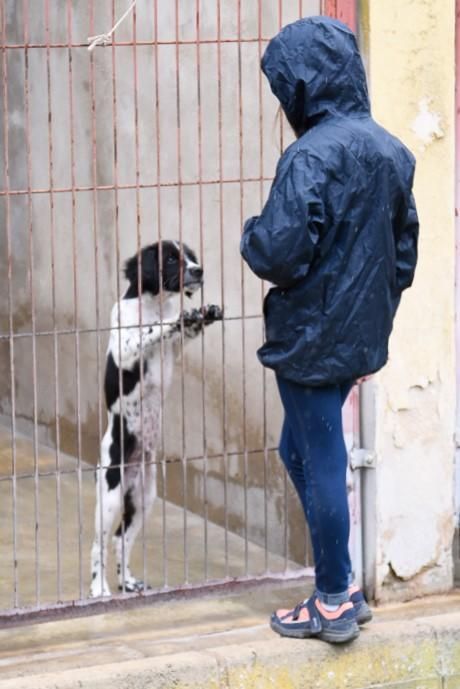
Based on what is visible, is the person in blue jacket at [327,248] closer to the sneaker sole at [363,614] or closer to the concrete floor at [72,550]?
the sneaker sole at [363,614]

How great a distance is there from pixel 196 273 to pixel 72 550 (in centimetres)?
166

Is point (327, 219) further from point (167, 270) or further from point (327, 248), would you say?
point (167, 270)

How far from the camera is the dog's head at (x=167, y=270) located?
6973 mm

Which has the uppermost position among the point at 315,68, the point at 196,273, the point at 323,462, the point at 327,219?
the point at 315,68

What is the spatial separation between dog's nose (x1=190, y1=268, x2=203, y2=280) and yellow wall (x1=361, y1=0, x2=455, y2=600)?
2.87 feet

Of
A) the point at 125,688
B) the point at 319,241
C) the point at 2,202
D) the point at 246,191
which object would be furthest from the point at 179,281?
the point at 2,202

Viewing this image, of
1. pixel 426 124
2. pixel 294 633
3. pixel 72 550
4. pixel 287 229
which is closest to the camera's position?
pixel 287 229

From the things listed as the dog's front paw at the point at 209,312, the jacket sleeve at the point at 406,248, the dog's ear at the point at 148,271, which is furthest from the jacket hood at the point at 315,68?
the dog's ear at the point at 148,271

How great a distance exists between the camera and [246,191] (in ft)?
25.2

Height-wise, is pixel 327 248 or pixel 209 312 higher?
pixel 327 248

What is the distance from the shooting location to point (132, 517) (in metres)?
7.16

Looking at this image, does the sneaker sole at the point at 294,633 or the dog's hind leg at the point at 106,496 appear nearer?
the sneaker sole at the point at 294,633

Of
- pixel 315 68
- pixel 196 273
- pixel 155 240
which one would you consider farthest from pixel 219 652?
pixel 155 240

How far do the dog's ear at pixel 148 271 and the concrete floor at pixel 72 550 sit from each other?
2.67ft
